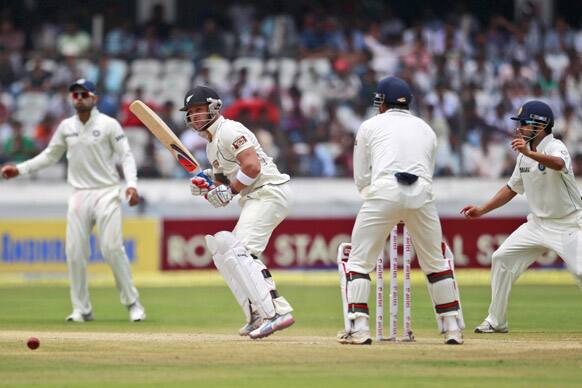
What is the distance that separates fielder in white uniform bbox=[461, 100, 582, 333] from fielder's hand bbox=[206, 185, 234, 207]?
7.13 feet

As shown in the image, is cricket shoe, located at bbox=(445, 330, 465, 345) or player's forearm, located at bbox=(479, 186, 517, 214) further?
player's forearm, located at bbox=(479, 186, 517, 214)

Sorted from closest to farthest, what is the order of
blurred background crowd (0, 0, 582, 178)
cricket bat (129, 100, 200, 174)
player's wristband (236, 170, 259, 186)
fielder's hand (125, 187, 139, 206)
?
player's wristband (236, 170, 259, 186) < cricket bat (129, 100, 200, 174) < fielder's hand (125, 187, 139, 206) < blurred background crowd (0, 0, 582, 178)

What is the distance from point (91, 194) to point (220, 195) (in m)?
2.87

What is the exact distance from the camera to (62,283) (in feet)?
58.5

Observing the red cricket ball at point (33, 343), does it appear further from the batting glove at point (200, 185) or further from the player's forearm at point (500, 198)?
the player's forearm at point (500, 198)

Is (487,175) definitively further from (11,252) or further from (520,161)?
(520,161)

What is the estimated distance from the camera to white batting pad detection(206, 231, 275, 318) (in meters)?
9.12

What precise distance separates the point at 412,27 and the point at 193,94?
1512cm

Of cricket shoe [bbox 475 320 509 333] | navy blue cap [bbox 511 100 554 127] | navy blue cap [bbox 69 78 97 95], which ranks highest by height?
navy blue cap [bbox 69 78 97 95]

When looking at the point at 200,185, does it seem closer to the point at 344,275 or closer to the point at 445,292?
the point at 344,275

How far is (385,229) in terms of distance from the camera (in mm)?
8805

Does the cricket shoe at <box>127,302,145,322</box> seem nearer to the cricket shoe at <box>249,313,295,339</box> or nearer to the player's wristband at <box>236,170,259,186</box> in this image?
the cricket shoe at <box>249,313,295,339</box>

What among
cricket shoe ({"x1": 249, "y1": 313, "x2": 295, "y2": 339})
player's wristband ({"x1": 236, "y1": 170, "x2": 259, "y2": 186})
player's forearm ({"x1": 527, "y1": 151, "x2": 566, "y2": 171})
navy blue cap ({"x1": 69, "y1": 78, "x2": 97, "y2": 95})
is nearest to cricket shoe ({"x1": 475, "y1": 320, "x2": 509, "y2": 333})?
player's forearm ({"x1": 527, "y1": 151, "x2": 566, "y2": 171})

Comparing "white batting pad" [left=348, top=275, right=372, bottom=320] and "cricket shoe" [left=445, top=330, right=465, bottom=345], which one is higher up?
"white batting pad" [left=348, top=275, right=372, bottom=320]
